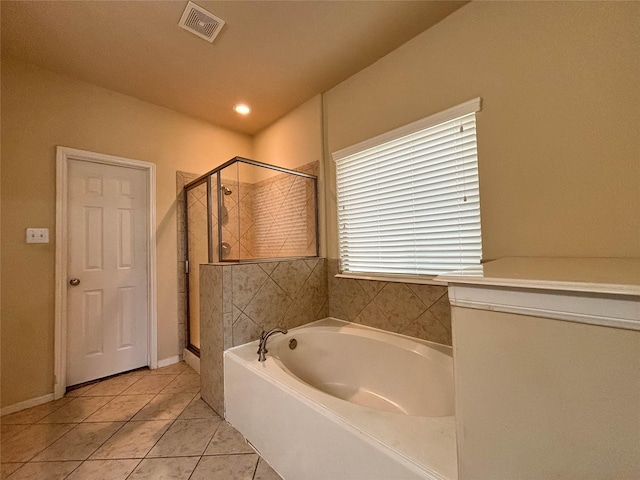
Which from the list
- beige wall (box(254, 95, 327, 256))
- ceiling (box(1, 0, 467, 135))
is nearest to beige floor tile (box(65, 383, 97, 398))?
beige wall (box(254, 95, 327, 256))

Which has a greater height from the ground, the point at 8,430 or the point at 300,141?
the point at 300,141

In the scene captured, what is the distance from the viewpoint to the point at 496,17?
1.36 metres

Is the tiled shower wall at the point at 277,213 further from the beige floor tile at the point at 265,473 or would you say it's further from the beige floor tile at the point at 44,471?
the beige floor tile at the point at 44,471

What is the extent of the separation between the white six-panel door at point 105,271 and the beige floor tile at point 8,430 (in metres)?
0.41

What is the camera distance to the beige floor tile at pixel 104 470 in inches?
47.8

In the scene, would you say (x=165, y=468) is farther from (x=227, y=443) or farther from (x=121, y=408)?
(x=121, y=408)

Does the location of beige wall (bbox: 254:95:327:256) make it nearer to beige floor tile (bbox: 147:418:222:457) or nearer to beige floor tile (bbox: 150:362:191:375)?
beige floor tile (bbox: 147:418:222:457)

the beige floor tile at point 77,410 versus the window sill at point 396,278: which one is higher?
the window sill at point 396,278

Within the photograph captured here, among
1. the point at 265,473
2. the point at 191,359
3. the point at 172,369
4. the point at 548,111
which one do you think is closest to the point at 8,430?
the point at 172,369

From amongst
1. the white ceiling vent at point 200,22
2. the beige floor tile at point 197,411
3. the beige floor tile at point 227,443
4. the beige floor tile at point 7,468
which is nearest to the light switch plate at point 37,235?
the beige floor tile at point 7,468

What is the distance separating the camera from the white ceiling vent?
145 cm

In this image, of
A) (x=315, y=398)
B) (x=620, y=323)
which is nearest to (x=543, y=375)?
(x=620, y=323)

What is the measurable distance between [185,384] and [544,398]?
239 cm

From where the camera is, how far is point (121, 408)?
175cm
